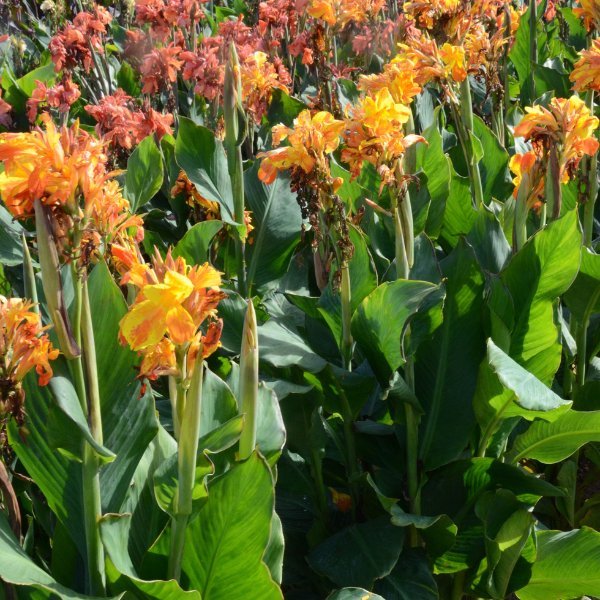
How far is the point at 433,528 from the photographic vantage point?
132 centimetres

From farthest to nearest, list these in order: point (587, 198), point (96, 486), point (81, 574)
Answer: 1. point (587, 198)
2. point (81, 574)
3. point (96, 486)

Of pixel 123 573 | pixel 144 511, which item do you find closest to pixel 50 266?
pixel 123 573

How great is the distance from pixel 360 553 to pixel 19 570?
0.70 m

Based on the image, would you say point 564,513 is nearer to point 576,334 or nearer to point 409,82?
point 576,334

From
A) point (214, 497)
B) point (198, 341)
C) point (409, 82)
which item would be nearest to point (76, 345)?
point (198, 341)

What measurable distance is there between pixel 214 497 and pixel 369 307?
51 cm

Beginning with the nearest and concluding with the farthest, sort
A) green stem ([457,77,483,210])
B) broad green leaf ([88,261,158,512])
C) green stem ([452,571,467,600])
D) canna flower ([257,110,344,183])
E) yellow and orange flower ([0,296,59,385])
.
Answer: yellow and orange flower ([0,296,59,385]), broad green leaf ([88,261,158,512]), canna flower ([257,110,344,183]), green stem ([452,571,467,600]), green stem ([457,77,483,210])

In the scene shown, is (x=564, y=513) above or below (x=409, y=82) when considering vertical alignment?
below

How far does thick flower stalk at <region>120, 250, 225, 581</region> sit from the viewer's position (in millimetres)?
701

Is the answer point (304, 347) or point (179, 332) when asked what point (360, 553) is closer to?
point (304, 347)

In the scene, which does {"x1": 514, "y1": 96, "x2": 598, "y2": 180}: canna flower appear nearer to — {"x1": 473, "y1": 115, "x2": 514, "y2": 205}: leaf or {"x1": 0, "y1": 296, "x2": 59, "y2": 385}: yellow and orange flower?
{"x1": 473, "y1": 115, "x2": 514, "y2": 205}: leaf

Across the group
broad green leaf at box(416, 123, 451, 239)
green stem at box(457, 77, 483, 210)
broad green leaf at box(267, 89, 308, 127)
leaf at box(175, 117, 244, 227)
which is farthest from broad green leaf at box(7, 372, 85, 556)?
broad green leaf at box(267, 89, 308, 127)

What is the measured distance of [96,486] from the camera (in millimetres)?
927

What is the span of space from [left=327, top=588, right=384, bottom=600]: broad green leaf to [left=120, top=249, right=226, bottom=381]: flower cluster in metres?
0.54
